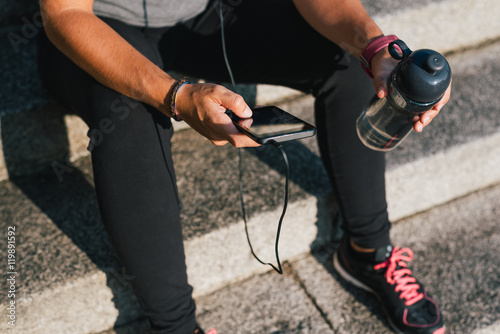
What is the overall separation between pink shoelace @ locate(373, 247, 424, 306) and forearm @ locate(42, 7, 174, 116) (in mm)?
875

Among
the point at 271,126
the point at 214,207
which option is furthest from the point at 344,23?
the point at 214,207

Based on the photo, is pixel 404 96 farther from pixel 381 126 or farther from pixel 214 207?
pixel 214 207

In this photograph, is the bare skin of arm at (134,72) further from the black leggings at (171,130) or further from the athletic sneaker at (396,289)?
the athletic sneaker at (396,289)

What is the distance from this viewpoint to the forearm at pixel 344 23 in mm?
1195

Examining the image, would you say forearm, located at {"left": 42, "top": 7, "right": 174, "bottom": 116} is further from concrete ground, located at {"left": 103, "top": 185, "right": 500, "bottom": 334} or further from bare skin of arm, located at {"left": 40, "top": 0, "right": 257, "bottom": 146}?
concrete ground, located at {"left": 103, "top": 185, "right": 500, "bottom": 334}

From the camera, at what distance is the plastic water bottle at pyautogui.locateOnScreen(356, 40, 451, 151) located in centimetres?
100

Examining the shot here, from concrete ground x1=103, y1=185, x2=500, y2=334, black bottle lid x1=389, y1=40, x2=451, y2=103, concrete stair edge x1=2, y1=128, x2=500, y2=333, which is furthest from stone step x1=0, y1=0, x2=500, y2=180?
concrete ground x1=103, y1=185, x2=500, y2=334

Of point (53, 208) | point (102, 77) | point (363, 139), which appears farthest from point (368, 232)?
point (53, 208)

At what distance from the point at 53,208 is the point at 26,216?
8 centimetres

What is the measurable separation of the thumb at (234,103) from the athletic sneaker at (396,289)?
74 cm

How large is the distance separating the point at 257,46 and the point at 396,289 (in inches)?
33.5

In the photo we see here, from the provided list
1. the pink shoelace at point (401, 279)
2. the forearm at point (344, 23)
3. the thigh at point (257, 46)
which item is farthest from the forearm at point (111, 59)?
the pink shoelace at point (401, 279)

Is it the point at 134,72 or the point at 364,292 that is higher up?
the point at 134,72

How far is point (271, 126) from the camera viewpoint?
42.5 inches
